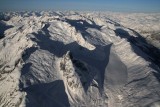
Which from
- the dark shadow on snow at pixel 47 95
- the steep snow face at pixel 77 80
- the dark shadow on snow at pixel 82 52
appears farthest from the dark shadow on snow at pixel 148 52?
the dark shadow on snow at pixel 47 95

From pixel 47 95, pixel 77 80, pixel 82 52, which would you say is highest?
pixel 77 80

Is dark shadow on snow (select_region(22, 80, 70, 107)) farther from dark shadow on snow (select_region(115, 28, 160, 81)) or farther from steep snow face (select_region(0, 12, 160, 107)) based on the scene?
dark shadow on snow (select_region(115, 28, 160, 81))

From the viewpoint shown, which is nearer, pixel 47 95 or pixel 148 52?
pixel 47 95

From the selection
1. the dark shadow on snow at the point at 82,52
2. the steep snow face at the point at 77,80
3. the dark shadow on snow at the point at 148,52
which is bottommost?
the dark shadow on snow at the point at 148,52

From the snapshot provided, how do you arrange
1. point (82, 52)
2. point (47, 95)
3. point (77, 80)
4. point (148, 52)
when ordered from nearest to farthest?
point (47, 95) < point (77, 80) < point (82, 52) < point (148, 52)

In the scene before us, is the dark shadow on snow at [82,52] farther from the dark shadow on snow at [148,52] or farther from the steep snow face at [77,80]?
the dark shadow on snow at [148,52]

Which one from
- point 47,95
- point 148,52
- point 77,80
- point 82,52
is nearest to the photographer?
point 47,95

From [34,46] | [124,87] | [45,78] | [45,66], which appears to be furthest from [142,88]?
[34,46]

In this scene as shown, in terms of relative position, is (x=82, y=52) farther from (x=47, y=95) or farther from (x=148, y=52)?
(x=148, y=52)

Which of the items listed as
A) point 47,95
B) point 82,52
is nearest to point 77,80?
point 47,95
